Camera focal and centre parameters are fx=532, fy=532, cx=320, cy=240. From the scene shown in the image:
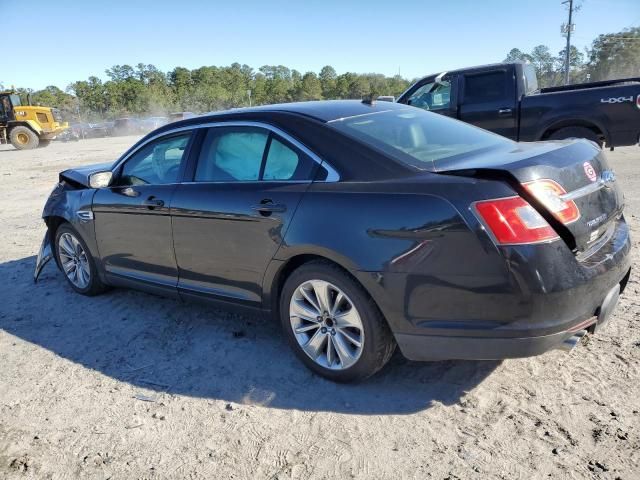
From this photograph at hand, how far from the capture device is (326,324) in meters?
3.11

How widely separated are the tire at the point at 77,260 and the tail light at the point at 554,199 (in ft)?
12.5

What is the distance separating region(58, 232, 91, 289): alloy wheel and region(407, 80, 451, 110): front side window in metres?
6.68

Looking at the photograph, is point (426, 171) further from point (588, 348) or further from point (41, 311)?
point (41, 311)

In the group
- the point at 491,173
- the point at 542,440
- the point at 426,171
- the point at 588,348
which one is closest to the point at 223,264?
the point at 426,171

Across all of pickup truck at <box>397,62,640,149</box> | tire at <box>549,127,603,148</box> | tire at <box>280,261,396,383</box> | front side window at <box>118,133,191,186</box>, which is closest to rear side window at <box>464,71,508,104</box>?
pickup truck at <box>397,62,640,149</box>

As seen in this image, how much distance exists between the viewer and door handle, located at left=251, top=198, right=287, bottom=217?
316 centimetres

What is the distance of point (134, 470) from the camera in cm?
256

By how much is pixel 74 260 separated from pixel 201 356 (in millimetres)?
2170

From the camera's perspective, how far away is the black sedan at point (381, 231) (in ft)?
8.25

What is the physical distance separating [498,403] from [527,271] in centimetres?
82

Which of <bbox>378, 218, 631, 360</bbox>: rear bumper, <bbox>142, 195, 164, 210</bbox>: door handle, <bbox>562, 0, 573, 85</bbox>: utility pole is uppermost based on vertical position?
<bbox>562, 0, 573, 85</bbox>: utility pole

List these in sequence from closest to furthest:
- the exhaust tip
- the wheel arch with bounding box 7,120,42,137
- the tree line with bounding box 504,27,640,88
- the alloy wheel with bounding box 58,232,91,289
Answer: the exhaust tip < the alloy wheel with bounding box 58,232,91,289 < the wheel arch with bounding box 7,120,42,137 < the tree line with bounding box 504,27,640,88

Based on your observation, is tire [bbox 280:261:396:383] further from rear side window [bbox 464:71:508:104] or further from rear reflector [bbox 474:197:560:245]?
rear side window [bbox 464:71:508:104]

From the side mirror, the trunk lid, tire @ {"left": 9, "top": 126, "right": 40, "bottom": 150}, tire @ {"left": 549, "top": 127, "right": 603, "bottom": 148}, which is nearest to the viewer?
the trunk lid
